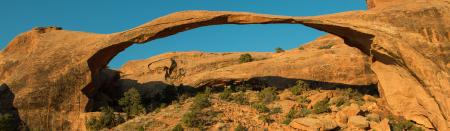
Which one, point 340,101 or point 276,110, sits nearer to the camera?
point 276,110

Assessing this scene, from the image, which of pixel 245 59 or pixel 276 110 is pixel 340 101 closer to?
pixel 276 110

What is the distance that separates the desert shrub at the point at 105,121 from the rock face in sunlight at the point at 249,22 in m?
0.57

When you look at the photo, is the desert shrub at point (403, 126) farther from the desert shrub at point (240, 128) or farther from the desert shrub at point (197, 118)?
the desert shrub at point (197, 118)

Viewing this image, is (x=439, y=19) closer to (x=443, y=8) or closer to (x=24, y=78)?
(x=443, y=8)

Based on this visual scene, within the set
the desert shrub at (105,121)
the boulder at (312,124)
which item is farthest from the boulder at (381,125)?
the desert shrub at (105,121)

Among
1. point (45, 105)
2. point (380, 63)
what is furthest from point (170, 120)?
point (380, 63)

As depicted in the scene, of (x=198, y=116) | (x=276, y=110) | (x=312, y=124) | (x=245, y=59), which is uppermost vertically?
(x=245, y=59)

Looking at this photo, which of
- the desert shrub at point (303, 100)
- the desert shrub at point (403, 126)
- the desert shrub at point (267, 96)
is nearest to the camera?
the desert shrub at point (403, 126)

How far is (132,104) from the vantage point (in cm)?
2734

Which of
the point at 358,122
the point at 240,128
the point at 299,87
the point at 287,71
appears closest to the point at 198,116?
the point at 240,128

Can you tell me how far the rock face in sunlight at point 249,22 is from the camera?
21.4 meters

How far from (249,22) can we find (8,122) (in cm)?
1243

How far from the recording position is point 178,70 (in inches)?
1492

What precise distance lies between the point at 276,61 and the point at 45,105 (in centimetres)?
1628
